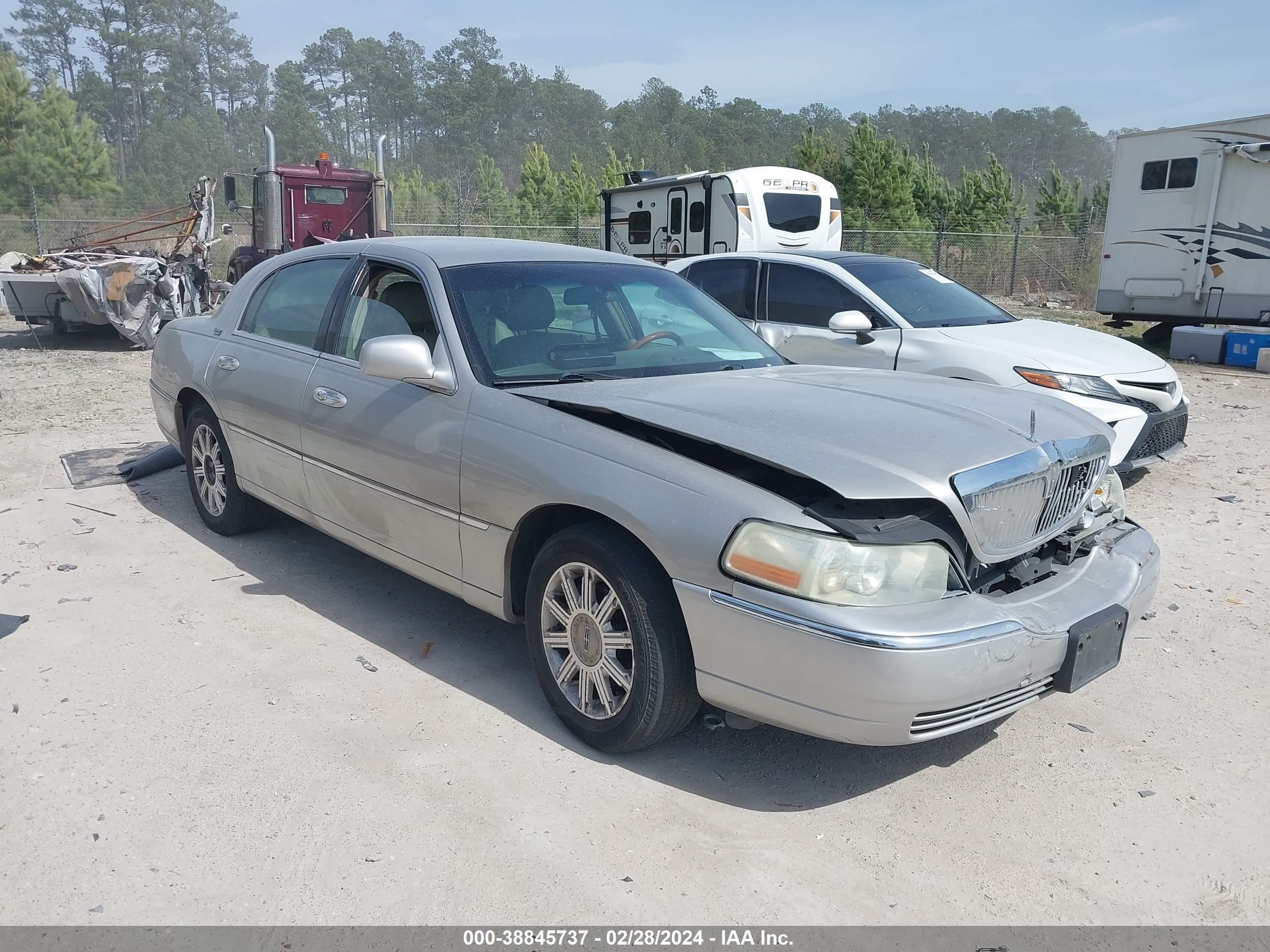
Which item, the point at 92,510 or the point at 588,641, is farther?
the point at 92,510

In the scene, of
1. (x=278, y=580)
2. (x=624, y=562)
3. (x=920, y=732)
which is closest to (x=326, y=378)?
(x=278, y=580)

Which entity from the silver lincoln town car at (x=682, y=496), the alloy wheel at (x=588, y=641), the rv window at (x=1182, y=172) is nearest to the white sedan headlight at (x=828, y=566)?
the silver lincoln town car at (x=682, y=496)

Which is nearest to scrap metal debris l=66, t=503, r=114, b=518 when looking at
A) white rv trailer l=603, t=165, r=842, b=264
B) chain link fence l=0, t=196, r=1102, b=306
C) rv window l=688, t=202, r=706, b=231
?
white rv trailer l=603, t=165, r=842, b=264

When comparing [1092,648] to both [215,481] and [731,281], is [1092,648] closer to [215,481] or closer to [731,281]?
[215,481]

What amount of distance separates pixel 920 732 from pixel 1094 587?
0.94m

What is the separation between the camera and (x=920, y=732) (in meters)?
2.77

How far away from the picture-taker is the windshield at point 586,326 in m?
3.83

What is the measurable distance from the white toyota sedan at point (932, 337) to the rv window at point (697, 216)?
8254 millimetres

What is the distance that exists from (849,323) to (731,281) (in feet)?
6.49

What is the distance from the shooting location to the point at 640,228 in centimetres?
1820

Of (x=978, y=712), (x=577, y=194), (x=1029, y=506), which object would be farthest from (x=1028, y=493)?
(x=577, y=194)

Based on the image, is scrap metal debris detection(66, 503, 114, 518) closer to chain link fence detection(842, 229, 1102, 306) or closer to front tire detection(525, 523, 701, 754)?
front tire detection(525, 523, 701, 754)

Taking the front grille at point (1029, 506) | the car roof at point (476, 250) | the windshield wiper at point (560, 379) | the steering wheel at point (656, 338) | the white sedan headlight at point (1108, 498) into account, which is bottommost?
the white sedan headlight at point (1108, 498)

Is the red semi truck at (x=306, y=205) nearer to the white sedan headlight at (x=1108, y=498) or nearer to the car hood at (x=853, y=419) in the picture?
the car hood at (x=853, y=419)
